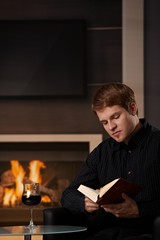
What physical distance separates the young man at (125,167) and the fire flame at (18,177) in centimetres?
222

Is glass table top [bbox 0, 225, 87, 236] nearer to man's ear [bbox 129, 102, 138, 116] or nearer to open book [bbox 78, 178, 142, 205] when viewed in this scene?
open book [bbox 78, 178, 142, 205]

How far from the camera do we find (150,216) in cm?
267

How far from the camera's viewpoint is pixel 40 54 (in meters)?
5.09

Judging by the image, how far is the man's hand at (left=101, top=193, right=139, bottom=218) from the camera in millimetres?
2582

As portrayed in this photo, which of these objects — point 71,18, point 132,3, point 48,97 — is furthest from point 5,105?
point 132,3

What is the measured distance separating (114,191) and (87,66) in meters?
2.75

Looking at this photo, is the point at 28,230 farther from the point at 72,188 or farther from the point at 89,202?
the point at 72,188

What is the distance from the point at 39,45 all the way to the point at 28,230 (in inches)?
108

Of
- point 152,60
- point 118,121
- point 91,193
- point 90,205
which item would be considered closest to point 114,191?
point 91,193

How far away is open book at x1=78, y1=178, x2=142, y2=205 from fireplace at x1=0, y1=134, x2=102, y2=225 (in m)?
2.47

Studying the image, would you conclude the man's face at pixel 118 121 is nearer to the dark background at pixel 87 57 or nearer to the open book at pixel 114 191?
the open book at pixel 114 191

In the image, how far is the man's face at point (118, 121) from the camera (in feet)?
9.02

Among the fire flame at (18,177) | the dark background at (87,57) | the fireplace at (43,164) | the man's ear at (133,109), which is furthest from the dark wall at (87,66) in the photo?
the man's ear at (133,109)

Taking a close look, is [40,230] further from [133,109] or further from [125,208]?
[133,109]
